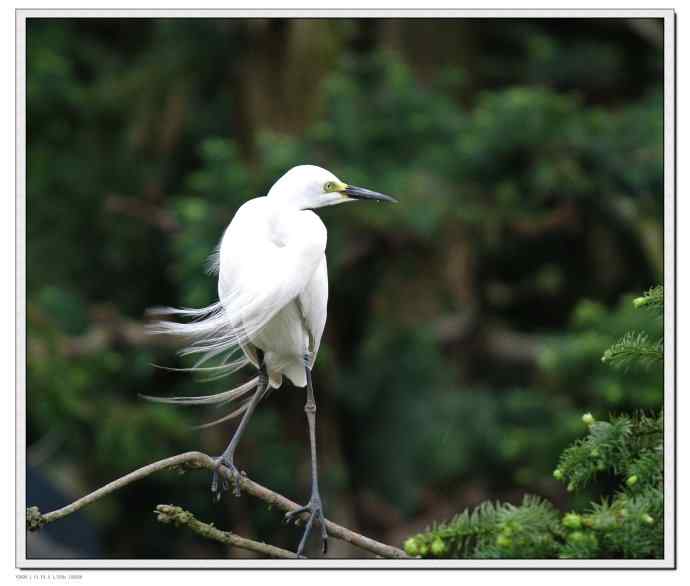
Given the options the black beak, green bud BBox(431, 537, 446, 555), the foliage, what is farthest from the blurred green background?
green bud BBox(431, 537, 446, 555)

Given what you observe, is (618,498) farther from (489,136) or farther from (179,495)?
(179,495)

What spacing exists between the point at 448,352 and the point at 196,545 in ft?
4.66

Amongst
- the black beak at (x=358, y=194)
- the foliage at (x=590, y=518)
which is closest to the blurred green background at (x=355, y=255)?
the black beak at (x=358, y=194)

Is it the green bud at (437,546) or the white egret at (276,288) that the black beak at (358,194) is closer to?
the white egret at (276,288)

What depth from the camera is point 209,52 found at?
468cm

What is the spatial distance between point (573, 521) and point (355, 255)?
268cm

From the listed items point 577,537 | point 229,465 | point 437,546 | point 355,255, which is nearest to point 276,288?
point 229,465

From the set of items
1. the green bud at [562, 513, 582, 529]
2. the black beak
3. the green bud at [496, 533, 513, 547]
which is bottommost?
the green bud at [496, 533, 513, 547]

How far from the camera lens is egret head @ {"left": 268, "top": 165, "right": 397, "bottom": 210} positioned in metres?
1.60

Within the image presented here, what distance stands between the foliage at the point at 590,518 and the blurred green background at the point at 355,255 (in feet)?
5.88

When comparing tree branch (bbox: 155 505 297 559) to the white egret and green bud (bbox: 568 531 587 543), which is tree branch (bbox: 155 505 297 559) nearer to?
the white egret

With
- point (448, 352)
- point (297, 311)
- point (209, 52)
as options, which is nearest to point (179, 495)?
point (448, 352)

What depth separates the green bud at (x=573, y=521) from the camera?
1.22 m
